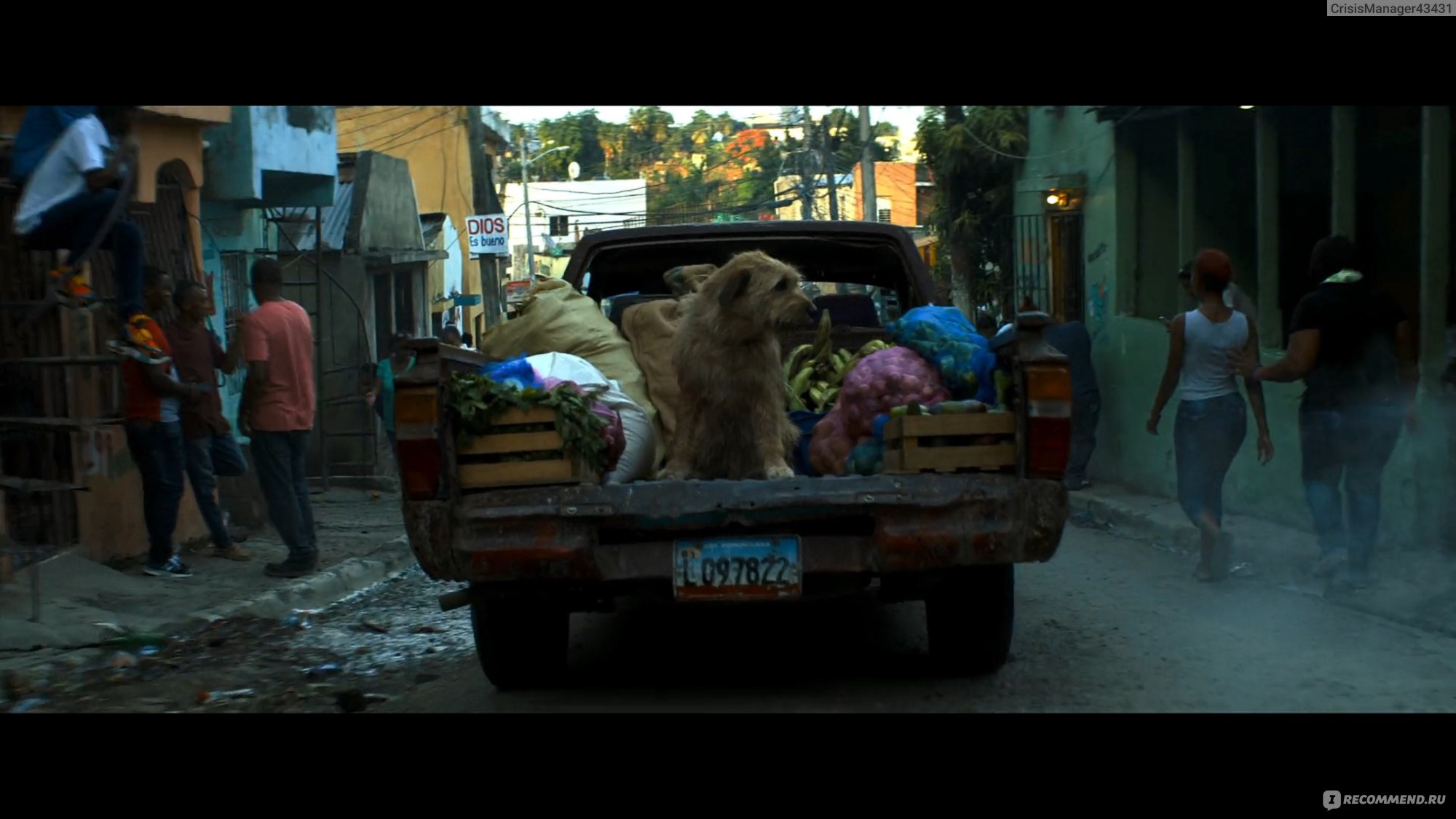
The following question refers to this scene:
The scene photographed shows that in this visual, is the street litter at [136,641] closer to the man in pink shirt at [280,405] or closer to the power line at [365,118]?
the man in pink shirt at [280,405]

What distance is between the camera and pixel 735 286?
5797 millimetres

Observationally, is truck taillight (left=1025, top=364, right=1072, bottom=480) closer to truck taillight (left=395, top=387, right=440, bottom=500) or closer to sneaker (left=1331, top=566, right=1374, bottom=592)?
truck taillight (left=395, top=387, right=440, bottom=500)

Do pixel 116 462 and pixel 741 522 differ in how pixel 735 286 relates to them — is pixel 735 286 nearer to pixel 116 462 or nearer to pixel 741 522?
pixel 741 522

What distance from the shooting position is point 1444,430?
27.9 feet

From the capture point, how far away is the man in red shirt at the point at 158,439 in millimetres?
8805

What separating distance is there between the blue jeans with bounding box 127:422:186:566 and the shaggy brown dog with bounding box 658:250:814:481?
4.30 metres

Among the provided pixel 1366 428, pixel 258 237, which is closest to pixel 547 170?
pixel 258 237

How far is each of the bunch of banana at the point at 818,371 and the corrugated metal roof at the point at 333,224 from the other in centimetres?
1341

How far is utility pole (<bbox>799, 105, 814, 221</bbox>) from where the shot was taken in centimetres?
3616

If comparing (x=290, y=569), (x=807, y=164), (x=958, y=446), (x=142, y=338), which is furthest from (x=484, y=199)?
(x=958, y=446)

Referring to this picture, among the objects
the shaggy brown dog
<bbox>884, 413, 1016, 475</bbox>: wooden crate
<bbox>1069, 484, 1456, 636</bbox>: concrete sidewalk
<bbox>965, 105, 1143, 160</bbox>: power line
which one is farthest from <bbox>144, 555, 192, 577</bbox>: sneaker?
<bbox>965, 105, 1143, 160</bbox>: power line

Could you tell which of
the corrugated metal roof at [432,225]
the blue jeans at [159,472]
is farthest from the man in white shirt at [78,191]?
the corrugated metal roof at [432,225]
